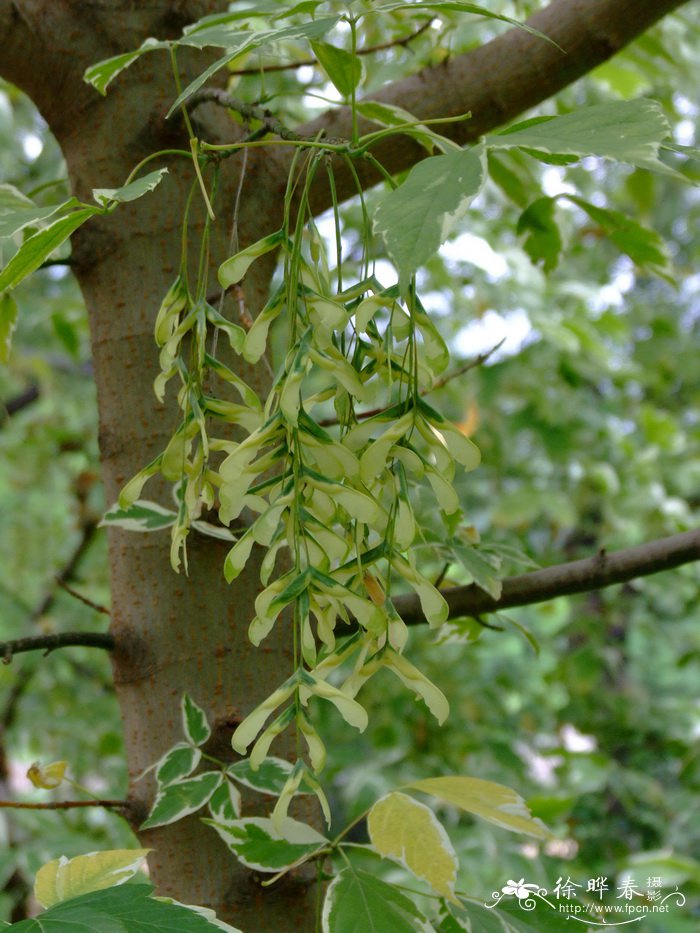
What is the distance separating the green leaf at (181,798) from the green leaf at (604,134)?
1.29 ft

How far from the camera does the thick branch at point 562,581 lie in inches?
27.4

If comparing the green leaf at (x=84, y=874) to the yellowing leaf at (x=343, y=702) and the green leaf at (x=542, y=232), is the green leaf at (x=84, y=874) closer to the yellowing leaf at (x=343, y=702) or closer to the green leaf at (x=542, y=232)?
the yellowing leaf at (x=343, y=702)

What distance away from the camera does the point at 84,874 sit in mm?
512

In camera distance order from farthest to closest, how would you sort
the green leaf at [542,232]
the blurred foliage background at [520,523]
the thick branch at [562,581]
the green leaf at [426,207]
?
1. the blurred foliage background at [520,523]
2. the green leaf at [542,232]
3. the thick branch at [562,581]
4. the green leaf at [426,207]

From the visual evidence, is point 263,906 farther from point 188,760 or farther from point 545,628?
point 545,628

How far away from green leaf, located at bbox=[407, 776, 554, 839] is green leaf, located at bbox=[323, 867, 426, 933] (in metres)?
0.05

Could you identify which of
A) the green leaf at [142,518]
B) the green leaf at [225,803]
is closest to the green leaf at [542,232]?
the green leaf at [142,518]

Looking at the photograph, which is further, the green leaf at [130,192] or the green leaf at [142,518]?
the green leaf at [142,518]

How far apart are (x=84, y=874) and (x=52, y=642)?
150mm

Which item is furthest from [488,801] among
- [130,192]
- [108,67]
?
[108,67]

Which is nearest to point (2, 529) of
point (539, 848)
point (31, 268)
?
point (539, 848)

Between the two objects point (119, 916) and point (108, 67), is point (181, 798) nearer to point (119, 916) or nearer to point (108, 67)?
point (119, 916)

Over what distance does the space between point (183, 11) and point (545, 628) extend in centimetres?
409

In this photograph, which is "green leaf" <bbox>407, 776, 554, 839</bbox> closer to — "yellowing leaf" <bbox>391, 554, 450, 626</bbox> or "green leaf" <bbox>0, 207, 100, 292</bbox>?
"yellowing leaf" <bbox>391, 554, 450, 626</bbox>
